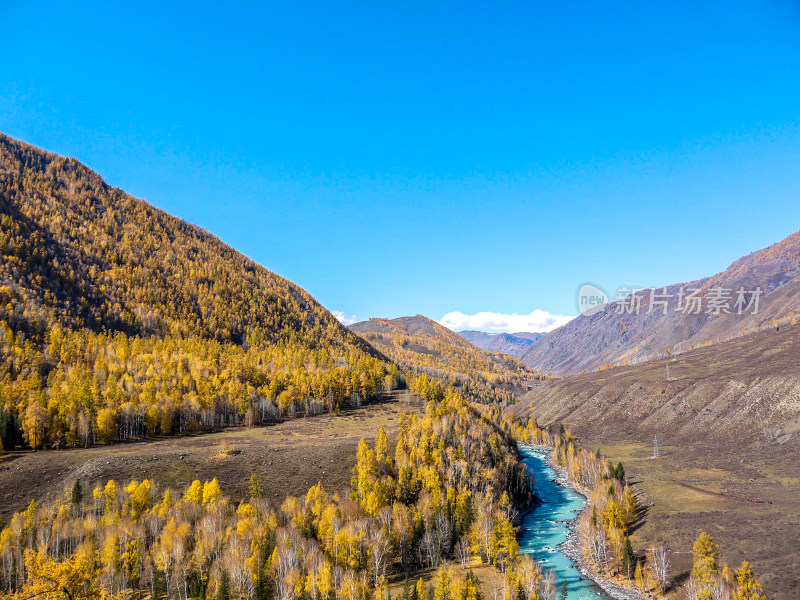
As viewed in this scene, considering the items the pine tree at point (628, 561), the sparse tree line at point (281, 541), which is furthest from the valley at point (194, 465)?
the pine tree at point (628, 561)

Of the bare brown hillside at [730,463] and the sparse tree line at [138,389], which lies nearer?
the bare brown hillside at [730,463]

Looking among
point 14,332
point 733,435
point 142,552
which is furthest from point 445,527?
point 14,332

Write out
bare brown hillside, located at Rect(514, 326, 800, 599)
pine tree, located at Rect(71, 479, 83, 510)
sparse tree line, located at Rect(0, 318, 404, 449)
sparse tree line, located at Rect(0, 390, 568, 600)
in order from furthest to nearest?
1. sparse tree line, located at Rect(0, 318, 404, 449)
2. bare brown hillside, located at Rect(514, 326, 800, 599)
3. pine tree, located at Rect(71, 479, 83, 510)
4. sparse tree line, located at Rect(0, 390, 568, 600)

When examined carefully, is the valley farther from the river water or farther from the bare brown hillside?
the bare brown hillside

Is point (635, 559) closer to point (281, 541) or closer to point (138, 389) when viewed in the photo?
point (281, 541)

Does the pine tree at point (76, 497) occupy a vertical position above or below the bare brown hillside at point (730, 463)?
above

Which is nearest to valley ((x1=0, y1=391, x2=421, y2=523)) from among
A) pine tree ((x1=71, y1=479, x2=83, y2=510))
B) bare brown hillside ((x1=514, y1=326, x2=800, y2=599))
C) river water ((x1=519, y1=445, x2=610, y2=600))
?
pine tree ((x1=71, y1=479, x2=83, y2=510))

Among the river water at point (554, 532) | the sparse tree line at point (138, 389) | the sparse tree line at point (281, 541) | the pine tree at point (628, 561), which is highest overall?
the sparse tree line at point (138, 389)

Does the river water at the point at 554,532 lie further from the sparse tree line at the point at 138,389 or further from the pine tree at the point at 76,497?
the pine tree at the point at 76,497
